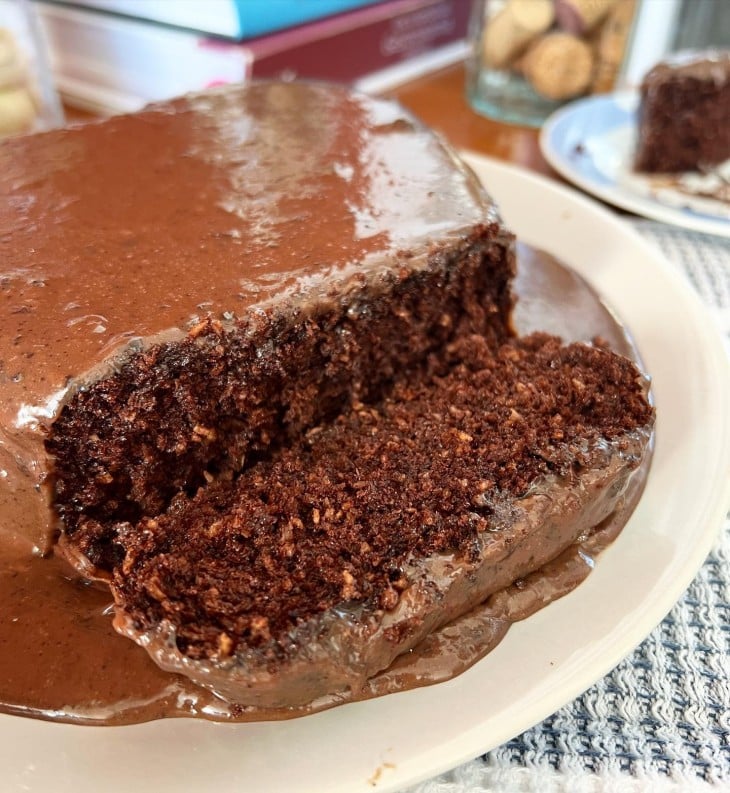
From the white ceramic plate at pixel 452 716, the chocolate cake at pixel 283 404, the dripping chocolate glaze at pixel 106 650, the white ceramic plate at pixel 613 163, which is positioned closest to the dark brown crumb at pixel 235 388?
the chocolate cake at pixel 283 404

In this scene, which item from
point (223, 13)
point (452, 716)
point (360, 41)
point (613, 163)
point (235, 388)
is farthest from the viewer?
point (360, 41)

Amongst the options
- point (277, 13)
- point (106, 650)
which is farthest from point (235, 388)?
point (277, 13)

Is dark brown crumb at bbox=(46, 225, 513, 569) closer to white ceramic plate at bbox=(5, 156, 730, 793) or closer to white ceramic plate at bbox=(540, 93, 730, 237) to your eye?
white ceramic plate at bbox=(5, 156, 730, 793)

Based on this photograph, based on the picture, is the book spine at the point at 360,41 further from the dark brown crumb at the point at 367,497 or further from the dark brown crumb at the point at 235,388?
the dark brown crumb at the point at 367,497

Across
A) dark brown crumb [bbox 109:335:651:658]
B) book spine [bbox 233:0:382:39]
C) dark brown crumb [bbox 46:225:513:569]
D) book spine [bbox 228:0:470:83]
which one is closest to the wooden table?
book spine [bbox 228:0:470:83]

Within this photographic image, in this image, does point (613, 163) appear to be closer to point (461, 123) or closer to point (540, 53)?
A: point (540, 53)

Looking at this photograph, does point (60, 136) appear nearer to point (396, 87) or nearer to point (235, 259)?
point (235, 259)
